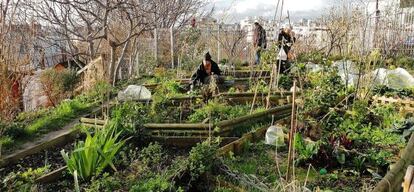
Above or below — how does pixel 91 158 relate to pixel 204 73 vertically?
below

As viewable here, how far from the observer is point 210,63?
775 cm

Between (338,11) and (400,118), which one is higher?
(338,11)

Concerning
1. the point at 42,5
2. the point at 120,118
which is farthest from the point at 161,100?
the point at 42,5

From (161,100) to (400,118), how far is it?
3.61m

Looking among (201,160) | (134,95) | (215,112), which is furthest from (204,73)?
(201,160)

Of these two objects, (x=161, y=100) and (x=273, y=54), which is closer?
(x=161, y=100)

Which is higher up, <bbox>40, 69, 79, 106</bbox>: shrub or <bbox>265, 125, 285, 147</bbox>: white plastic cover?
<bbox>40, 69, 79, 106</bbox>: shrub

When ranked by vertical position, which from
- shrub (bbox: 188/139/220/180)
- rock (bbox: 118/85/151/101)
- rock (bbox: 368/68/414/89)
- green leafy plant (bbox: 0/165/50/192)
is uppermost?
rock (bbox: 368/68/414/89)

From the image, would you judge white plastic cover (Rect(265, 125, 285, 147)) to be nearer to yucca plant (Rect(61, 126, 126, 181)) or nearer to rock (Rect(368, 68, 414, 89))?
yucca plant (Rect(61, 126, 126, 181))

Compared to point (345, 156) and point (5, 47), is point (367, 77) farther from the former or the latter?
point (5, 47)

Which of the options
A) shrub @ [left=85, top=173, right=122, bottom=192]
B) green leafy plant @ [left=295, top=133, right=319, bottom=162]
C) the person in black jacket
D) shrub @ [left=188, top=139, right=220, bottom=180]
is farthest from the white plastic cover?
the person in black jacket

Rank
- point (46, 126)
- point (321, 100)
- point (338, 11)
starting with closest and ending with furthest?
point (46, 126) < point (321, 100) < point (338, 11)

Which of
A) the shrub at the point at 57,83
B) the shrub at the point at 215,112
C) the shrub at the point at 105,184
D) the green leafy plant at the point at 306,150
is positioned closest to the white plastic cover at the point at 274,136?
the green leafy plant at the point at 306,150

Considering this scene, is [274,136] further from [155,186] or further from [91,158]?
[91,158]
